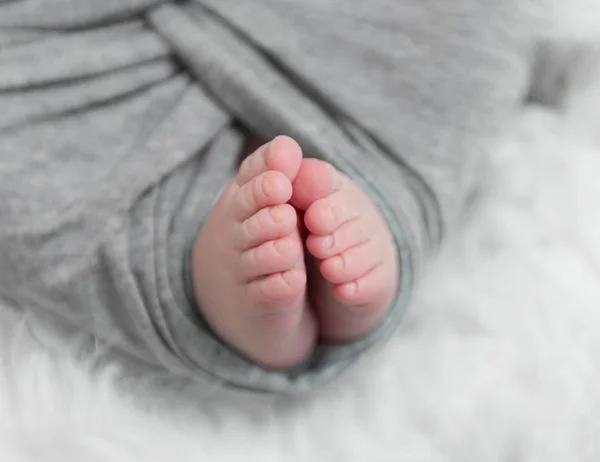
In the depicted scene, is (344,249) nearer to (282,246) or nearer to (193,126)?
(282,246)

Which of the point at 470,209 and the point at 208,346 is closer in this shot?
the point at 208,346

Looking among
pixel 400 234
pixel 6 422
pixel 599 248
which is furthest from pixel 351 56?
pixel 6 422

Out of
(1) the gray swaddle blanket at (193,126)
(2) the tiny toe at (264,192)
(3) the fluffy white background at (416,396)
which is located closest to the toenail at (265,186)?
(2) the tiny toe at (264,192)

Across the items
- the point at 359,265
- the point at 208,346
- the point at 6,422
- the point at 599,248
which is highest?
the point at 599,248

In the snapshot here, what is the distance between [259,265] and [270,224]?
0.09ft

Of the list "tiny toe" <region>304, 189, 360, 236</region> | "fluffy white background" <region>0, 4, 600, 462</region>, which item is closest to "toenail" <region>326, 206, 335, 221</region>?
"tiny toe" <region>304, 189, 360, 236</region>

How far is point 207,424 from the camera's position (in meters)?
0.55

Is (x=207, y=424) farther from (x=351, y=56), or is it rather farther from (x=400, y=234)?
(x=351, y=56)

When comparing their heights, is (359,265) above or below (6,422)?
above

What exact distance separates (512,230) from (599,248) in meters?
0.07

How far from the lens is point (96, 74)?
0.55 metres

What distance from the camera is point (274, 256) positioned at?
422 mm

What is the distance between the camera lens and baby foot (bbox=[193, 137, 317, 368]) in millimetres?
424

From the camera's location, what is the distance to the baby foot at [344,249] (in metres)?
0.45
